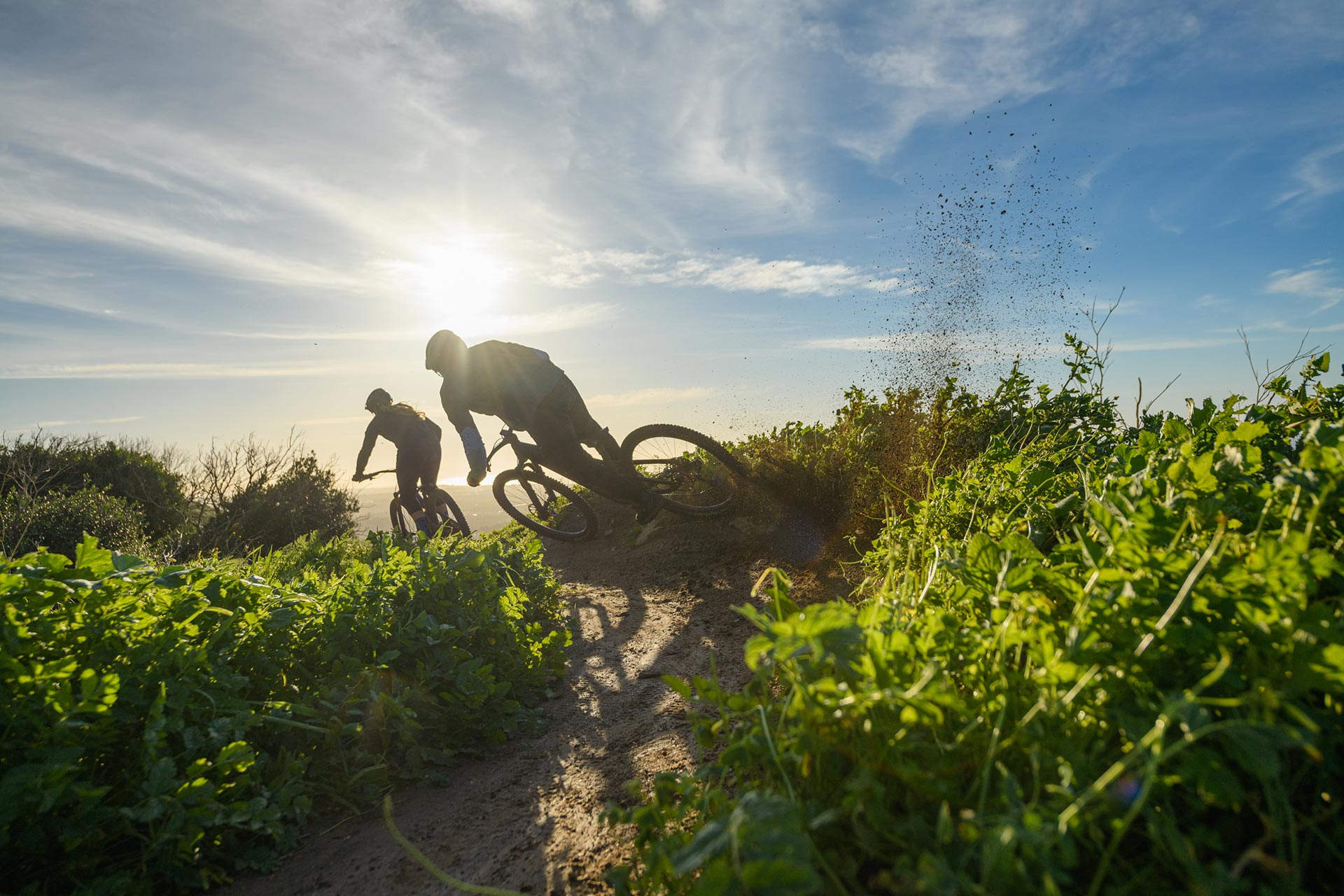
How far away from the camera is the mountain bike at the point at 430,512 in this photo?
9.85 meters

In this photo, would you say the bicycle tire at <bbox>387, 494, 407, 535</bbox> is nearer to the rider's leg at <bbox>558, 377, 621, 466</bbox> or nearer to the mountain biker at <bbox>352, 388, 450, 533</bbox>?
the mountain biker at <bbox>352, 388, 450, 533</bbox>

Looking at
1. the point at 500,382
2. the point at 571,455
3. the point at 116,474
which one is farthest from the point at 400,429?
the point at 116,474

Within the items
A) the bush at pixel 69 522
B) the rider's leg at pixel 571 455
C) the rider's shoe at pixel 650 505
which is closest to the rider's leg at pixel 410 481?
the rider's leg at pixel 571 455

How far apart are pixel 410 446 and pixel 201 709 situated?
8250 mm

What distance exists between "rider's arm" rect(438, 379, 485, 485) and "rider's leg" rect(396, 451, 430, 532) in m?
2.38

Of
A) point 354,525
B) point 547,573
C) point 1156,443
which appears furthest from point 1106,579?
point 354,525

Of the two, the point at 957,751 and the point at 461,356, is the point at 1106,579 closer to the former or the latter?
the point at 957,751

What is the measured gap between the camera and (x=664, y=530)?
8.33 meters

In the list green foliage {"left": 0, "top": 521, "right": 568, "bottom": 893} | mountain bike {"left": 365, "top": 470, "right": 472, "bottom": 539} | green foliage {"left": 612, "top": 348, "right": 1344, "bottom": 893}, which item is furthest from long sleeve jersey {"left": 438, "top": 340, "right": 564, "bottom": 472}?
green foliage {"left": 612, "top": 348, "right": 1344, "bottom": 893}

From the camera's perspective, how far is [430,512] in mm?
10023

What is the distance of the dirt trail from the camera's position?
219cm

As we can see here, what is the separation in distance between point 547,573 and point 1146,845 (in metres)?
5.05

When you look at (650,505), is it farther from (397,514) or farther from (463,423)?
(397,514)

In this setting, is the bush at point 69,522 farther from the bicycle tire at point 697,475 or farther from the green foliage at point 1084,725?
the green foliage at point 1084,725
